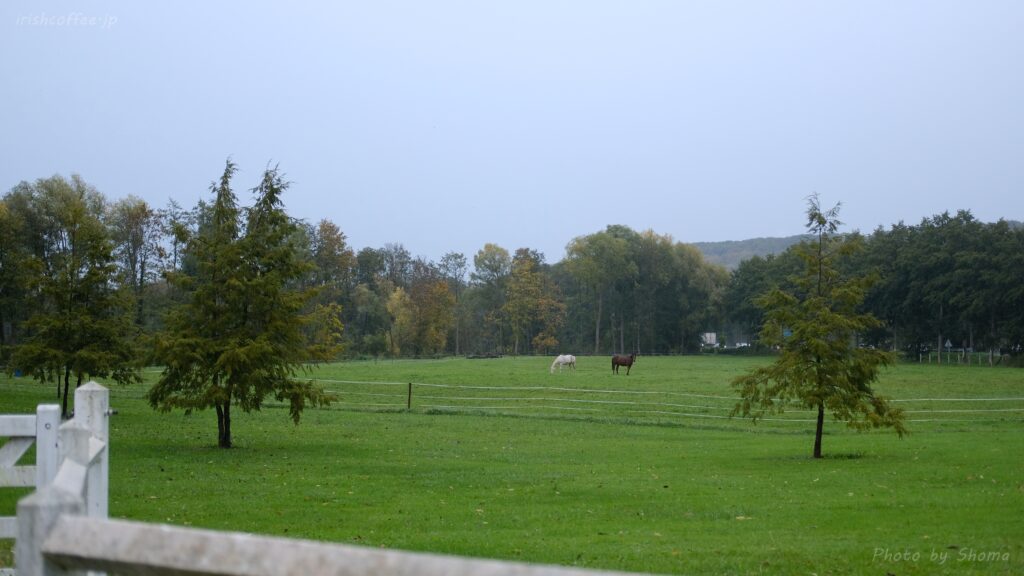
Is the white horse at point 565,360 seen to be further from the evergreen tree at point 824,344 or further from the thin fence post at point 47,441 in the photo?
the thin fence post at point 47,441

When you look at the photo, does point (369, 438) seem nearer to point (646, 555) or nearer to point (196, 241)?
point (196, 241)

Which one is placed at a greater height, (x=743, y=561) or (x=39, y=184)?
(x=39, y=184)

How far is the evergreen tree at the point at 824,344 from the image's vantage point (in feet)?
66.6

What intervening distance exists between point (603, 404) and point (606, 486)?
23.5 metres

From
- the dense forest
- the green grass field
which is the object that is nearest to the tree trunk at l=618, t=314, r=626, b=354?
the dense forest

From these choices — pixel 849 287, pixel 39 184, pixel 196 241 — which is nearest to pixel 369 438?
pixel 196 241

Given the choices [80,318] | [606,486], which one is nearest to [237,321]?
[80,318]

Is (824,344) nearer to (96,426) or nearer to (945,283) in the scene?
(96,426)

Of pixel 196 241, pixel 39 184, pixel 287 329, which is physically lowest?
pixel 287 329

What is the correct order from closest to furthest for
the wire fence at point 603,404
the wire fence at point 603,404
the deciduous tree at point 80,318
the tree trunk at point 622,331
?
the deciduous tree at point 80,318 < the wire fence at point 603,404 < the wire fence at point 603,404 < the tree trunk at point 622,331

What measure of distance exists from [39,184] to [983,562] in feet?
220

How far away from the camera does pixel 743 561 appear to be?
31.5 feet

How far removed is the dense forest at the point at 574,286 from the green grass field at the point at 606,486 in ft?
32.5

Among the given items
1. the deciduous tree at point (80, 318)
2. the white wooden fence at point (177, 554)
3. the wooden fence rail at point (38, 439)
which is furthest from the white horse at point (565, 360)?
the white wooden fence at point (177, 554)
